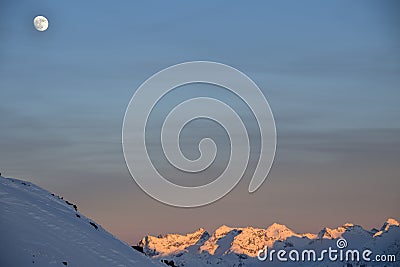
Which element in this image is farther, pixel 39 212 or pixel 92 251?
pixel 39 212

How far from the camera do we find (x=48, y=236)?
44.7 meters

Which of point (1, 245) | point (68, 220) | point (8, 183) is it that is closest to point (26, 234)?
point (1, 245)

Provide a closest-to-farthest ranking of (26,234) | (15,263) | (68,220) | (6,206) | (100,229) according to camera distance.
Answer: (15,263)
(26,234)
(6,206)
(68,220)
(100,229)

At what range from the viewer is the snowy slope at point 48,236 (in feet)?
136

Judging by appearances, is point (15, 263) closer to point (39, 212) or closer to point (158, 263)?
point (39, 212)

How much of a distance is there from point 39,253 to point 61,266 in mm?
1663

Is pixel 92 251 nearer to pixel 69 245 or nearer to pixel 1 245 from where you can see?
pixel 69 245

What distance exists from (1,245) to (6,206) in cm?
614

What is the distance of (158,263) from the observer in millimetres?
50844

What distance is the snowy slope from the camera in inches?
1629

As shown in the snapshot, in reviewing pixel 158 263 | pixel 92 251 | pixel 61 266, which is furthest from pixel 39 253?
pixel 158 263

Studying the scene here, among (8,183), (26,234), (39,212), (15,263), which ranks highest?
(8,183)

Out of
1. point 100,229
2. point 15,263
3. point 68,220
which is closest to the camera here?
point 15,263

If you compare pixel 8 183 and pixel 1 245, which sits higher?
pixel 8 183
